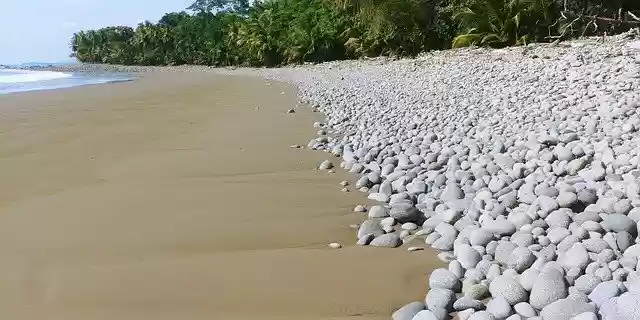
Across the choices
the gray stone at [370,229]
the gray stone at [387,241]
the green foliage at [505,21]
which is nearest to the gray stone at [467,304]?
the gray stone at [387,241]

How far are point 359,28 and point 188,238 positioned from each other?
71.8ft

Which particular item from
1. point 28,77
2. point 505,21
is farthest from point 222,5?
point 505,21

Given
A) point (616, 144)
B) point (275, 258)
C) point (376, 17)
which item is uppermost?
point (376, 17)

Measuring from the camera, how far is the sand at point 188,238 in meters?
2.44

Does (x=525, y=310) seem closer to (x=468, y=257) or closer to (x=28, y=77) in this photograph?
(x=468, y=257)

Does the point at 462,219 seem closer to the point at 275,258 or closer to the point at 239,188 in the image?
the point at 275,258

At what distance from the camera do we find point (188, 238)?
3.24 meters

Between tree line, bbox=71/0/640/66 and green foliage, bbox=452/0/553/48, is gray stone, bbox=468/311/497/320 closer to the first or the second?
tree line, bbox=71/0/640/66

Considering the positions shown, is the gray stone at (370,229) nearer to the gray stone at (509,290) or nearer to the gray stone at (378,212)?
the gray stone at (378,212)

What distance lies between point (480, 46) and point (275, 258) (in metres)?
13.8

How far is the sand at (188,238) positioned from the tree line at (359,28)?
7.50 metres

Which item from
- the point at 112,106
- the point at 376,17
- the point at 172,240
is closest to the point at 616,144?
the point at 172,240

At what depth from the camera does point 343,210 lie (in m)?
3.65

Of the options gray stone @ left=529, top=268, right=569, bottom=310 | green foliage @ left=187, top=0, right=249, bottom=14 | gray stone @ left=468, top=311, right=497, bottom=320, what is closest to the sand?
gray stone @ left=468, top=311, right=497, bottom=320
